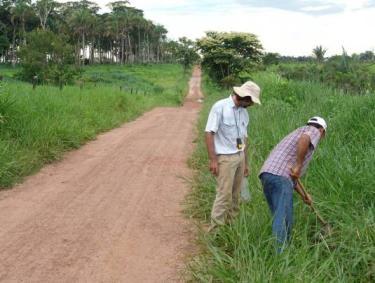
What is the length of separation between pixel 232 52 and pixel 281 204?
27.4m

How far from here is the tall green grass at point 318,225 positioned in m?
4.09

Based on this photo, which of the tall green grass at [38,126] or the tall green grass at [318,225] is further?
the tall green grass at [38,126]

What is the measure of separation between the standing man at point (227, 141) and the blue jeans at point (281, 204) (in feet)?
1.95

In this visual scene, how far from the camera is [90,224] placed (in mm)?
5945

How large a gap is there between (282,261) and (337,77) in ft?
26.1

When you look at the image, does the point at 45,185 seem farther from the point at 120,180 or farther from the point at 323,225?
the point at 323,225

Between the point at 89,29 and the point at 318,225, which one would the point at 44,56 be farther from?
the point at 89,29

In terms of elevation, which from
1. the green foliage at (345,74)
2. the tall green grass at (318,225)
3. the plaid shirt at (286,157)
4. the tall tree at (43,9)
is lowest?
the tall green grass at (318,225)

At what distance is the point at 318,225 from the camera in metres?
4.89

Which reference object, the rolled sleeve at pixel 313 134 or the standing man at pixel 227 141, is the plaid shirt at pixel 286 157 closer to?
the rolled sleeve at pixel 313 134

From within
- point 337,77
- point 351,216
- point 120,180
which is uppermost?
point 337,77

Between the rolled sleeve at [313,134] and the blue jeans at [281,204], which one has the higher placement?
the rolled sleeve at [313,134]

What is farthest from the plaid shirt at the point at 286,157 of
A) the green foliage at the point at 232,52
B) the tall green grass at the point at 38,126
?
the green foliage at the point at 232,52

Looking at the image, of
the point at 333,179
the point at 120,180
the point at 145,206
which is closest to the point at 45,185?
the point at 120,180
